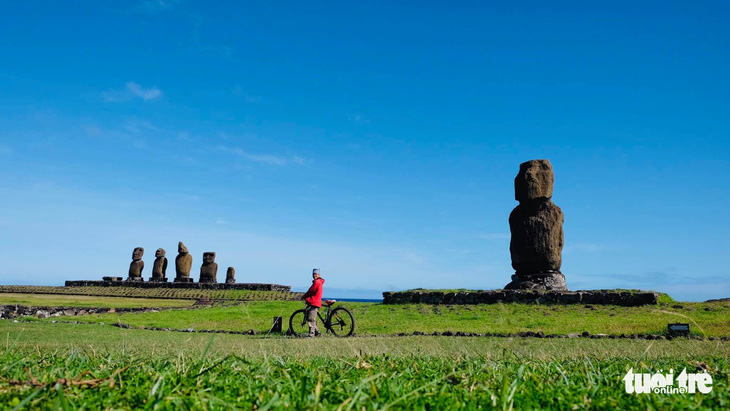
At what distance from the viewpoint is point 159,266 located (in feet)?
137

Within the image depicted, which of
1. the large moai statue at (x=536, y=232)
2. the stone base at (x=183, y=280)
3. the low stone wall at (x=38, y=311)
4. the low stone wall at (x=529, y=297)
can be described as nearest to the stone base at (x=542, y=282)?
the large moai statue at (x=536, y=232)

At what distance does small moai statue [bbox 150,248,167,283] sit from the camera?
41688mm

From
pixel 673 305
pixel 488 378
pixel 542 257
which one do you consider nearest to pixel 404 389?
pixel 488 378

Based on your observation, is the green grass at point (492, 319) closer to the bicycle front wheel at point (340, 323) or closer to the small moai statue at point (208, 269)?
the bicycle front wheel at point (340, 323)

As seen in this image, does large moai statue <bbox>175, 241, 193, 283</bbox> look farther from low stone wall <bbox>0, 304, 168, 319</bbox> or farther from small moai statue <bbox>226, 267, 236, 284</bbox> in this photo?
low stone wall <bbox>0, 304, 168, 319</bbox>

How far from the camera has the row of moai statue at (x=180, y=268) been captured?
38.3 meters

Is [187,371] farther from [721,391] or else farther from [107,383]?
[721,391]

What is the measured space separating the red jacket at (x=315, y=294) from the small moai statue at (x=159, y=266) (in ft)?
105

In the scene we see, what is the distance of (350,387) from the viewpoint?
5.87 ft

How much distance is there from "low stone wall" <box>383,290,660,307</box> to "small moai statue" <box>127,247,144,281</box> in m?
27.6

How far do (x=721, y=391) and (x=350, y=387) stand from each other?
1309mm

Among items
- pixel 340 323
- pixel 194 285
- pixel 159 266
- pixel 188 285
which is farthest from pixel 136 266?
pixel 340 323

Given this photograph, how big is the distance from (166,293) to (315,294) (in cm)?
2365

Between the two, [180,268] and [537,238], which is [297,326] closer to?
[537,238]
